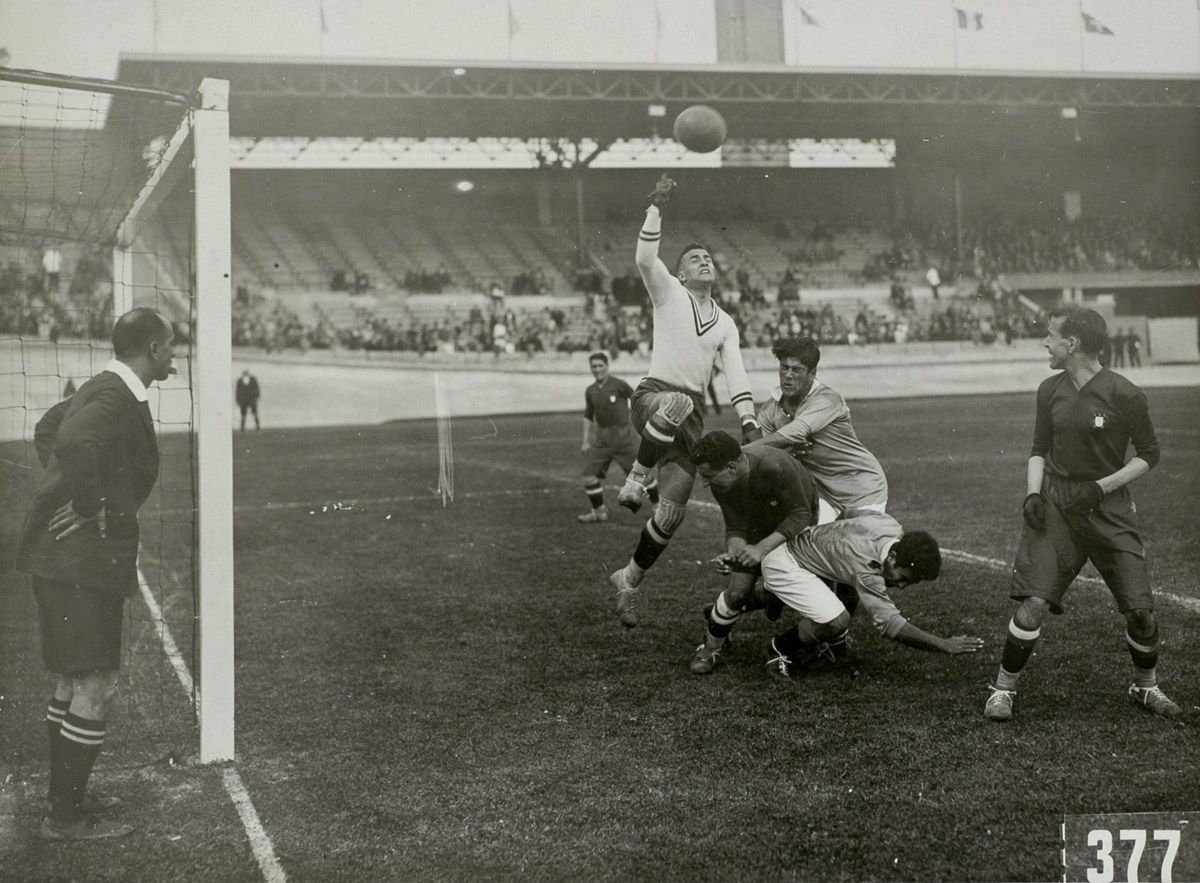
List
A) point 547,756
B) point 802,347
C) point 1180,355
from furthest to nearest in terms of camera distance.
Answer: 1. point 1180,355
2. point 802,347
3. point 547,756

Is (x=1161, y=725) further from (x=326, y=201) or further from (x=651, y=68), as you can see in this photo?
(x=326, y=201)

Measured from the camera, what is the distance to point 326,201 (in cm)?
3166

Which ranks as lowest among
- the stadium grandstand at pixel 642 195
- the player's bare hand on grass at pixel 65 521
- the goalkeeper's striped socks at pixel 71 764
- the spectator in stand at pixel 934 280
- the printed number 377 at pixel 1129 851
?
the printed number 377 at pixel 1129 851

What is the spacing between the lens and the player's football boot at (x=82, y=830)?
3.65 metres

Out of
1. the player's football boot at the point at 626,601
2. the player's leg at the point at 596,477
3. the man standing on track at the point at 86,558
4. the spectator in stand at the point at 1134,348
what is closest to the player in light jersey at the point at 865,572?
the player's football boot at the point at 626,601

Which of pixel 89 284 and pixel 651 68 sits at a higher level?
pixel 651 68

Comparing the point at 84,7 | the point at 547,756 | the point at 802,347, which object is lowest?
the point at 547,756

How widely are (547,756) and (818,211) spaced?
30.3 meters

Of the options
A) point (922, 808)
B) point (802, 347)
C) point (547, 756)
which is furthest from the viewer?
point (802, 347)

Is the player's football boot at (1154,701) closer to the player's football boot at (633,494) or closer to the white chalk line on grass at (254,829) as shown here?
the player's football boot at (633,494)

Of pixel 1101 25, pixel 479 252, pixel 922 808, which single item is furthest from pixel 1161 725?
pixel 479 252

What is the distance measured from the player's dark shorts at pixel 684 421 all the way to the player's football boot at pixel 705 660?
1017mm

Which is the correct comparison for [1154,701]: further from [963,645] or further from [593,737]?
[593,737]

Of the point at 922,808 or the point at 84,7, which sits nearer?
the point at 922,808
